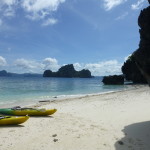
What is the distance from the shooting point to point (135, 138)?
9570mm

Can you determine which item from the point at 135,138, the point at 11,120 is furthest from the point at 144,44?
the point at 11,120

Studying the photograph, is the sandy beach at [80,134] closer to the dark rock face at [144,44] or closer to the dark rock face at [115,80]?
the dark rock face at [144,44]

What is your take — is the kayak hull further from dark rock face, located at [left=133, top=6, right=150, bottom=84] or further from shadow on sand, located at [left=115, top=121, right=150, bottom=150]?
dark rock face, located at [left=133, top=6, right=150, bottom=84]

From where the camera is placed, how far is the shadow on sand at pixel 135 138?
864 cm

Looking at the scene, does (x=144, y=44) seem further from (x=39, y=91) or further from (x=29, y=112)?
(x=39, y=91)

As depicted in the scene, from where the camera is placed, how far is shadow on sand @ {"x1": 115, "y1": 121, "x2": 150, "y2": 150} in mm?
8636

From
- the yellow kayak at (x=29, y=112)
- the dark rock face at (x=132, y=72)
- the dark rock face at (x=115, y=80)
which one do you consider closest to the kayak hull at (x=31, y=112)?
the yellow kayak at (x=29, y=112)

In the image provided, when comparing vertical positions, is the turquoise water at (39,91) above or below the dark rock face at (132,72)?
below

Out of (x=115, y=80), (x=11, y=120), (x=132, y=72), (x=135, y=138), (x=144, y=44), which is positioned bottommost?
(x=135, y=138)

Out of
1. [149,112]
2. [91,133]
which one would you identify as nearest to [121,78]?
[149,112]

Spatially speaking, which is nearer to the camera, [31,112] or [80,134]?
[80,134]

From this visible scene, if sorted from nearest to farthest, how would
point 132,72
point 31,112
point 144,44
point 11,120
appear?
point 144,44, point 11,120, point 31,112, point 132,72

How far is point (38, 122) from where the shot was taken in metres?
13.0

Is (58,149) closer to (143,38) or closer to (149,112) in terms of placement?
(143,38)
